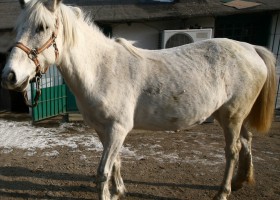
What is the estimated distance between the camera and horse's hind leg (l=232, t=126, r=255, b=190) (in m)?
3.71

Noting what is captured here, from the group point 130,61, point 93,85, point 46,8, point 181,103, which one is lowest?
point 181,103

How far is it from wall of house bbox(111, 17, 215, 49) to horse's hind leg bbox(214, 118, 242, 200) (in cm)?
439

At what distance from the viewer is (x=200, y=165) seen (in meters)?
4.45

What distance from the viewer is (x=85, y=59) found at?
2.72 metres

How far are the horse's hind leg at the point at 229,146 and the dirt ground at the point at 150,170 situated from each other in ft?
0.82

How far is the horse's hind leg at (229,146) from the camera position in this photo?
3.30 meters

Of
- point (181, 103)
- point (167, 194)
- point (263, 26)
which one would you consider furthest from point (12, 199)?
point (263, 26)

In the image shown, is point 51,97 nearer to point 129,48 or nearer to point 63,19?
point 129,48

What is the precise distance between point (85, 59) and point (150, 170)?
7.44ft

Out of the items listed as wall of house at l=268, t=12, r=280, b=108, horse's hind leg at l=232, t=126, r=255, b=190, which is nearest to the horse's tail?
horse's hind leg at l=232, t=126, r=255, b=190

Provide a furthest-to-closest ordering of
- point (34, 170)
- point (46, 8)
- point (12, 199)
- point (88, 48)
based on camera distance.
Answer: point (34, 170)
point (12, 199)
point (88, 48)
point (46, 8)

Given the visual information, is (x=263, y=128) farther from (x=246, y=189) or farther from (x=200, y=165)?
(x=200, y=165)

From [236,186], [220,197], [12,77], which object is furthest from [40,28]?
[236,186]

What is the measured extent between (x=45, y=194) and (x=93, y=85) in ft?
6.05
